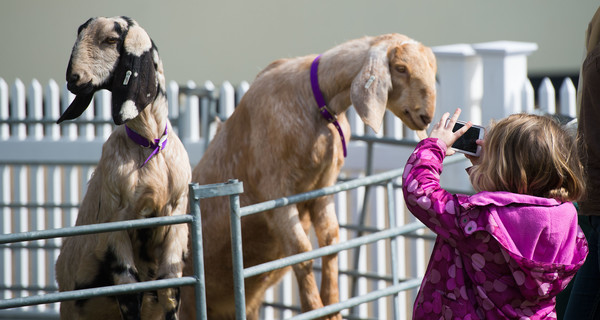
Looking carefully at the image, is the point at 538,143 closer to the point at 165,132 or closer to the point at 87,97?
the point at 165,132

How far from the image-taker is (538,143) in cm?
234

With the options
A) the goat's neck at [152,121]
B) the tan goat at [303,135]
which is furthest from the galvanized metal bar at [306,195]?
the goat's neck at [152,121]

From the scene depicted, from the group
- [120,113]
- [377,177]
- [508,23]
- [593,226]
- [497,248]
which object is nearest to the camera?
[497,248]

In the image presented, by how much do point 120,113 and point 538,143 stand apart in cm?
139

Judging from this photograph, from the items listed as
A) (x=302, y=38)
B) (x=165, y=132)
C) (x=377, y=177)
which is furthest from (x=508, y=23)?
(x=165, y=132)

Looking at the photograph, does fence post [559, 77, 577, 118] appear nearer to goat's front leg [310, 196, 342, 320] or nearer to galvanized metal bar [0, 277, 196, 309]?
goat's front leg [310, 196, 342, 320]

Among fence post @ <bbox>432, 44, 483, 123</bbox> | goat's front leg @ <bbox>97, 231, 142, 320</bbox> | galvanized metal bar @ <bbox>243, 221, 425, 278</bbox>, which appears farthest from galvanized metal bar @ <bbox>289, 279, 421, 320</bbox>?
fence post @ <bbox>432, 44, 483, 123</bbox>

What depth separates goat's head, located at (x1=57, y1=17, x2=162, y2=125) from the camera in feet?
9.00

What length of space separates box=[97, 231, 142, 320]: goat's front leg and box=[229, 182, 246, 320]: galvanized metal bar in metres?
0.39

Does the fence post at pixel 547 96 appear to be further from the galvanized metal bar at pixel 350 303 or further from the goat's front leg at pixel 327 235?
the goat's front leg at pixel 327 235

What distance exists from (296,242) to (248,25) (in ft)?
16.9

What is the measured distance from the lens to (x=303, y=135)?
3361mm

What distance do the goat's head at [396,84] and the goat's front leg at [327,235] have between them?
50 cm

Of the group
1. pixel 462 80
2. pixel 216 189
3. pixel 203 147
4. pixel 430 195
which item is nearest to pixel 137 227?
pixel 216 189
